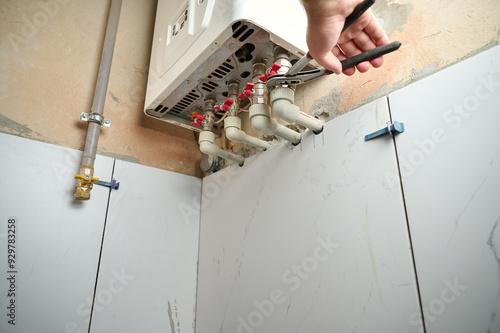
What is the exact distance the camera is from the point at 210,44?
79cm

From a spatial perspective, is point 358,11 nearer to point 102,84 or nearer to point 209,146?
point 209,146

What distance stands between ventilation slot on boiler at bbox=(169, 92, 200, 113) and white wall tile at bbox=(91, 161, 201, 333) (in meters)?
0.26

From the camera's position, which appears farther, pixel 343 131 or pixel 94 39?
pixel 94 39

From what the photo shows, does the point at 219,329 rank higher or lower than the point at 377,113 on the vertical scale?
lower

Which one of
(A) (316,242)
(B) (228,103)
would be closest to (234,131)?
(B) (228,103)

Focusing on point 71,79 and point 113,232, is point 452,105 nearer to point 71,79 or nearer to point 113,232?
point 113,232

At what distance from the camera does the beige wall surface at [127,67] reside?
2.26ft

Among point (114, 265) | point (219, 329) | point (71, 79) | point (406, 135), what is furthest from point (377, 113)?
point (71, 79)

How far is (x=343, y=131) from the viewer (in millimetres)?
768

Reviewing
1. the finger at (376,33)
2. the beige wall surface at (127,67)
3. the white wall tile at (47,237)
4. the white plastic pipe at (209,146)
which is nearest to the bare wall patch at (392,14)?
the beige wall surface at (127,67)

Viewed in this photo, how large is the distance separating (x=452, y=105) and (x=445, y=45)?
0.62ft

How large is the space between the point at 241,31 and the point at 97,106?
0.61 m

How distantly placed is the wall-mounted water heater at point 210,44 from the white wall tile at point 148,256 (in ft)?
0.96

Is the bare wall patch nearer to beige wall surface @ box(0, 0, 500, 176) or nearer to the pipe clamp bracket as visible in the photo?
beige wall surface @ box(0, 0, 500, 176)
